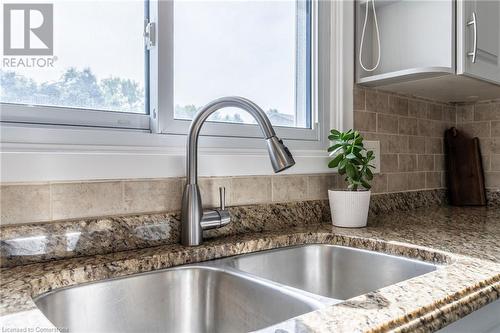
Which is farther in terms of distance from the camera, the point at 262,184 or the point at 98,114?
the point at 262,184

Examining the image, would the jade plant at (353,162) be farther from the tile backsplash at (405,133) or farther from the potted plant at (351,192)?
the tile backsplash at (405,133)

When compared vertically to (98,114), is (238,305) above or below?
below

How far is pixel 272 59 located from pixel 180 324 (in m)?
0.98

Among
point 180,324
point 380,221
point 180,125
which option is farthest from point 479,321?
point 180,125

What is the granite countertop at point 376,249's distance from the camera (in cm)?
56

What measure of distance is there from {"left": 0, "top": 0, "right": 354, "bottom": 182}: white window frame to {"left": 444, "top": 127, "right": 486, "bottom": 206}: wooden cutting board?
32.9 inches

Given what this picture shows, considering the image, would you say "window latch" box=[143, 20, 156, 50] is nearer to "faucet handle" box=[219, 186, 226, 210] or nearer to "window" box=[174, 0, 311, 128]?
"window" box=[174, 0, 311, 128]

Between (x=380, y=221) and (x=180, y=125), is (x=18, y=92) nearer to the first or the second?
(x=180, y=125)

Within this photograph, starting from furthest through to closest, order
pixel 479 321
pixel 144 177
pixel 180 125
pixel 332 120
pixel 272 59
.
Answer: pixel 332 120, pixel 272 59, pixel 180 125, pixel 144 177, pixel 479 321

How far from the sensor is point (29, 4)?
97 centimetres

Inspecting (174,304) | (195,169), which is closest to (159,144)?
(195,169)

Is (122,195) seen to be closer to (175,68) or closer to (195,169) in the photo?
(195,169)

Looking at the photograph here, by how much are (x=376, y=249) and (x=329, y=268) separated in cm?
15

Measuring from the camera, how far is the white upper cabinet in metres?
1.47
